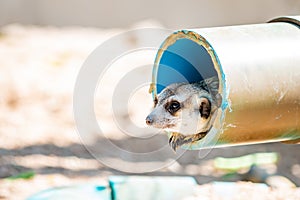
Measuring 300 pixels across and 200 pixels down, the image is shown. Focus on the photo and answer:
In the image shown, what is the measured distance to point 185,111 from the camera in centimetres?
216

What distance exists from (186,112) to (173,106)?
0.04 m

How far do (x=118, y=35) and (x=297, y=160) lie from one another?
1.19 meters

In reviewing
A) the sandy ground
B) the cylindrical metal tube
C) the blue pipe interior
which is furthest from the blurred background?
the cylindrical metal tube

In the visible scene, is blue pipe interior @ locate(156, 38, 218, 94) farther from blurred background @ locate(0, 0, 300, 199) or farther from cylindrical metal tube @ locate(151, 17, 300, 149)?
blurred background @ locate(0, 0, 300, 199)

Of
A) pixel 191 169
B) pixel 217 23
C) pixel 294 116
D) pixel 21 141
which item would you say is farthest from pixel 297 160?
pixel 294 116

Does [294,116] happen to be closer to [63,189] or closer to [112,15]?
[63,189]

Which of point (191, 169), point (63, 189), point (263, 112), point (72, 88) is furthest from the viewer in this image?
point (72, 88)

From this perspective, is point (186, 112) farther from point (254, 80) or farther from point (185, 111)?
point (254, 80)

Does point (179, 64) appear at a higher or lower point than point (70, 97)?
lower

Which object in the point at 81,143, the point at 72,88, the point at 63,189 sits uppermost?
the point at 72,88

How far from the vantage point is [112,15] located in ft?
14.1

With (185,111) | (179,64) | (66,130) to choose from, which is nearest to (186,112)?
(185,111)

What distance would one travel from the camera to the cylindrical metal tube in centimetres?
198

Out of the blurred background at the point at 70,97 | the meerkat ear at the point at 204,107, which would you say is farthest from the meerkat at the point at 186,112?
the blurred background at the point at 70,97
